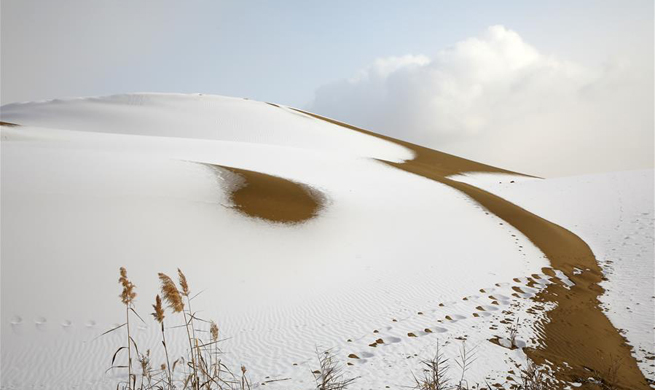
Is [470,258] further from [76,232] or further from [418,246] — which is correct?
[76,232]

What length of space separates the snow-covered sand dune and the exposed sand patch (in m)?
0.09

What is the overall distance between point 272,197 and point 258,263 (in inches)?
167

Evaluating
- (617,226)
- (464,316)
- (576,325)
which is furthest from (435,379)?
(617,226)

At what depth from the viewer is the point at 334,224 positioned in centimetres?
1457

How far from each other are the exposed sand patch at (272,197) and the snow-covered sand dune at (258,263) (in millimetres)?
89

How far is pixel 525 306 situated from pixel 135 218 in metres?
11.7

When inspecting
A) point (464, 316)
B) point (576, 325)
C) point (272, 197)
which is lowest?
point (464, 316)

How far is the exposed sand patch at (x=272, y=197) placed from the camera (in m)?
14.2

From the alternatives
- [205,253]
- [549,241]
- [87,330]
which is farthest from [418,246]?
[87,330]

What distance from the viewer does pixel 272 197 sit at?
15.3 meters

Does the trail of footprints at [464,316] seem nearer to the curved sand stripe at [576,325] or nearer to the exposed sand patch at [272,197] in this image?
the curved sand stripe at [576,325]

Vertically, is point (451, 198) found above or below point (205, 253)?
above

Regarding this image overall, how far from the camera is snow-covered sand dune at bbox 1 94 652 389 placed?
7.80 metres

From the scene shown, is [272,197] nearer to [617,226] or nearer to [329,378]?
[329,378]
